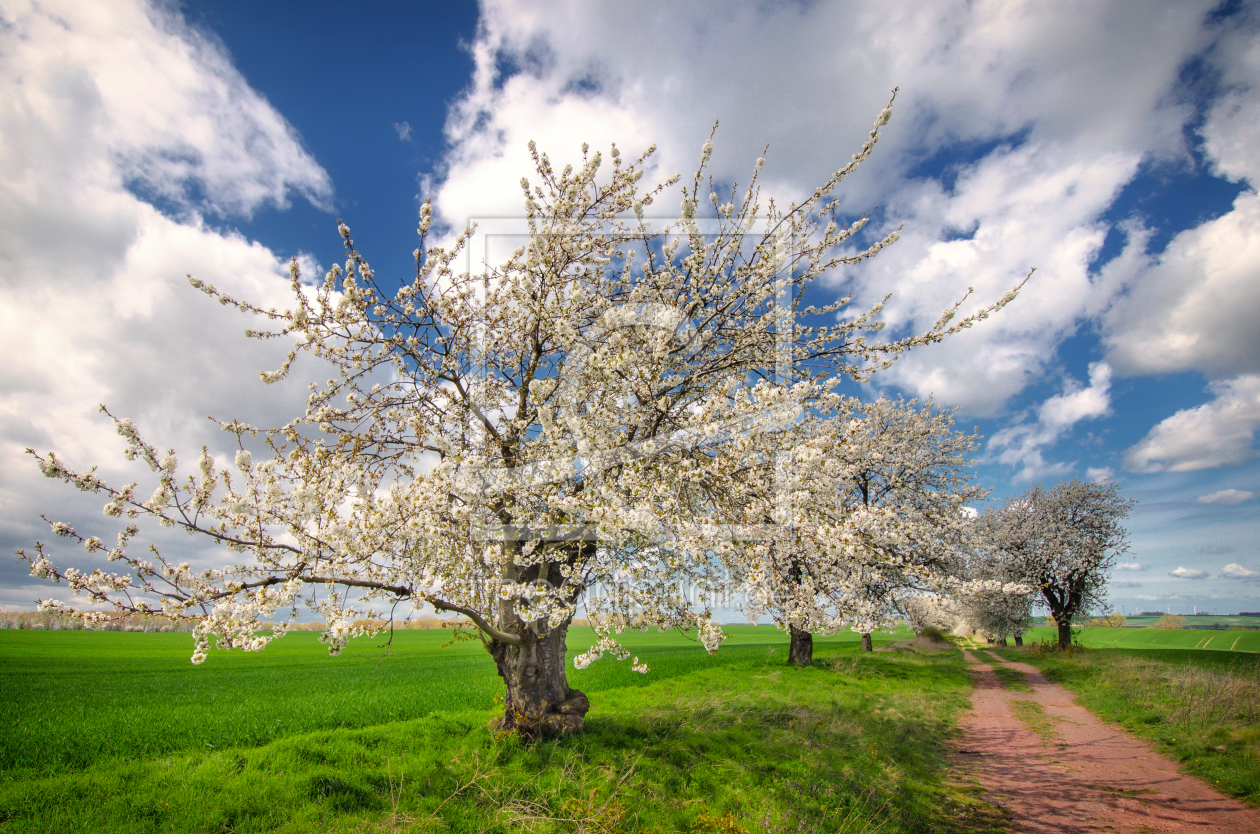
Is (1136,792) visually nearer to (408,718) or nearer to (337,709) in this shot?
(408,718)

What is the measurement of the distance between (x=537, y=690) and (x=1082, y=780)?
10153 mm

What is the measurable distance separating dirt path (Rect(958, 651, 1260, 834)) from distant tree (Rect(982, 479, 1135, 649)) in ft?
56.8

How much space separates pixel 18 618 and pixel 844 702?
71.8 m

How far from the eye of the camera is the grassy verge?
9.13 meters

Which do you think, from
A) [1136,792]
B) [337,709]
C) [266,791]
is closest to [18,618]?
[337,709]

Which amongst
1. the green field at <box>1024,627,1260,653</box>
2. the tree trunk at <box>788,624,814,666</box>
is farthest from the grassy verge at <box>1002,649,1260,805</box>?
the green field at <box>1024,627,1260,653</box>

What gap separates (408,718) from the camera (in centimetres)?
1180

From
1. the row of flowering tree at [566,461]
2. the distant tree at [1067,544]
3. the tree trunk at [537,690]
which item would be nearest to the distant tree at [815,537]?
the row of flowering tree at [566,461]

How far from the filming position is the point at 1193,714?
11945 mm

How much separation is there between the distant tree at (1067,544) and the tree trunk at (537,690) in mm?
28309

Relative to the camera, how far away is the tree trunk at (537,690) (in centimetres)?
864

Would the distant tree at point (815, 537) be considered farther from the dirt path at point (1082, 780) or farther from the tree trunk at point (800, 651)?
the tree trunk at point (800, 651)

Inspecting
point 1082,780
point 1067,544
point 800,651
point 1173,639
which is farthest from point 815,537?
point 1173,639

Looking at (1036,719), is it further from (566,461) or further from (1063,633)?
(1063,633)
